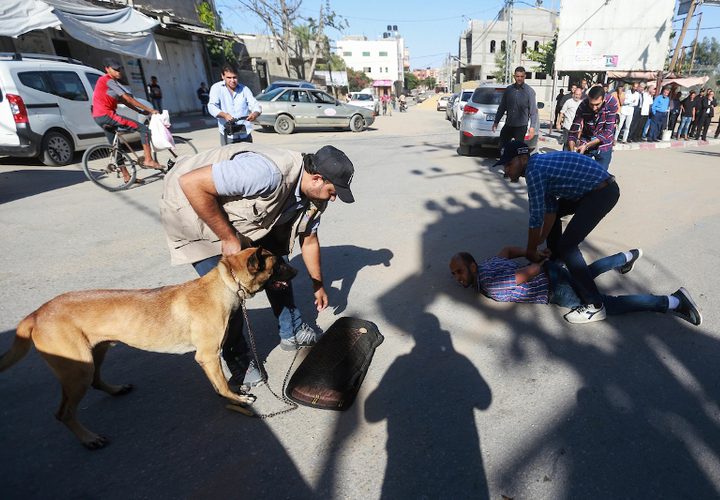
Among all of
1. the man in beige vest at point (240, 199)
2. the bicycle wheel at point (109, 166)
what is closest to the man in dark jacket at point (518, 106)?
the man in beige vest at point (240, 199)

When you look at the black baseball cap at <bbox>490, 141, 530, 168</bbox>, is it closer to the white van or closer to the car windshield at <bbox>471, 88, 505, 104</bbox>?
the car windshield at <bbox>471, 88, 505, 104</bbox>

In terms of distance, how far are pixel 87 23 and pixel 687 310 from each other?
1559cm

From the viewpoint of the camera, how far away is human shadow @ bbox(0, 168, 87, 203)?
6.24 metres

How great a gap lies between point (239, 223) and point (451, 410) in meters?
1.59

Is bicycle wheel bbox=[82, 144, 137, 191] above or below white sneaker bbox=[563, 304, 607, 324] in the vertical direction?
above

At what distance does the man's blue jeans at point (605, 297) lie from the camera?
9.46 feet

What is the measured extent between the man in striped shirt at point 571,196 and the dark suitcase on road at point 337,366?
59.9 inches

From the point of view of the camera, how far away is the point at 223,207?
2000 millimetres

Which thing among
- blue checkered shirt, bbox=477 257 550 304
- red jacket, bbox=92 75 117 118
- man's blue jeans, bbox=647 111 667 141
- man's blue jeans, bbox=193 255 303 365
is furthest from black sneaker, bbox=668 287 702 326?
man's blue jeans, bbox=647 111 667 141

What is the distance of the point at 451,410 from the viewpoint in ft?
7.08

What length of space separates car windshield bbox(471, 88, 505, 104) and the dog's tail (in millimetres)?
10009

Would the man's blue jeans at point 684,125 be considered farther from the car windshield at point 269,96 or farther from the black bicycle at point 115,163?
the black bicycle at point 115,163

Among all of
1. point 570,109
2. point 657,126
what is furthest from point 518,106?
point 657,126

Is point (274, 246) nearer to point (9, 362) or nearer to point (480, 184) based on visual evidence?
point (9, 362)
